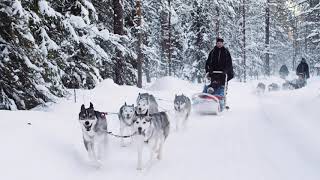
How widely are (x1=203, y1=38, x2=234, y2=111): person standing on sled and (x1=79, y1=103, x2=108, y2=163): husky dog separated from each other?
618cm

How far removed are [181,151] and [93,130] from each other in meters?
1.84

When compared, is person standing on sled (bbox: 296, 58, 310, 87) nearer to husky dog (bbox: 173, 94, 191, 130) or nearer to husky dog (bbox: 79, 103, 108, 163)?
husky dog (bbox: 173, 94, 191, 130)

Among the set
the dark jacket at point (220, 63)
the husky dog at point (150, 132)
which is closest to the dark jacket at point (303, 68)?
the dark jacket at point (220, 63)

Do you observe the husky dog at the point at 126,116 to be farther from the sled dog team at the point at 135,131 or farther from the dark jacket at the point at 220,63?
the dark jacket at the point at 220,63

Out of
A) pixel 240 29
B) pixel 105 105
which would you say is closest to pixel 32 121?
pixel 105 105

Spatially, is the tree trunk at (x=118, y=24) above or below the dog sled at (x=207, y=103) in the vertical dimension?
above

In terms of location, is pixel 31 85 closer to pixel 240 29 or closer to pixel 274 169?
pixel 274 169

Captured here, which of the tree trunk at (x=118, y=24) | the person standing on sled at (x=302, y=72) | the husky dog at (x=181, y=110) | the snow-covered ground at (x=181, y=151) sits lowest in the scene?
the snow-covered ground at (x=181, y=151)

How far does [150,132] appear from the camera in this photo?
6.66 meters

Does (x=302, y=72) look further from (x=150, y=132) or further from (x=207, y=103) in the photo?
(x=150, y=132)

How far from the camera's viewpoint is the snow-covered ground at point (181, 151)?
568cm

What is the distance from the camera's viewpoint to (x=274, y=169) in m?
5.95

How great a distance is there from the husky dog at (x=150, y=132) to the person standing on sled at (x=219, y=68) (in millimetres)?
5441

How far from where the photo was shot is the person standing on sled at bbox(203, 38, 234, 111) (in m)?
12.4
